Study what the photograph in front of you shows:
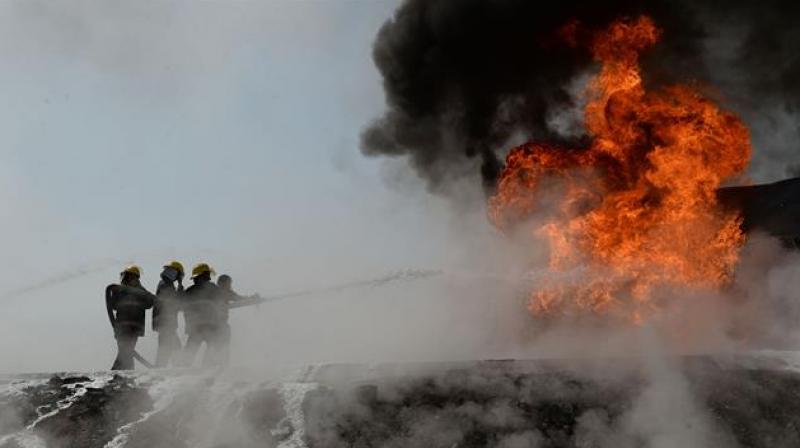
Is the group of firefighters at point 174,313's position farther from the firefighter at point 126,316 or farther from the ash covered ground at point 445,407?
the ash covered ground at point 445,407

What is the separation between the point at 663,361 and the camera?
23.3ft

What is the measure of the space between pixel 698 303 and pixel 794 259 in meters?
4.28

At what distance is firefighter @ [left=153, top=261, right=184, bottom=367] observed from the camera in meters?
11.0

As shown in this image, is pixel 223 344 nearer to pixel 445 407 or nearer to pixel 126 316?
pixel 126 316

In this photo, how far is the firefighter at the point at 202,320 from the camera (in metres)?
10.9

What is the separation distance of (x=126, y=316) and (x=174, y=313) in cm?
76

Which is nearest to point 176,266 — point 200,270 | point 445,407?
point 200,270

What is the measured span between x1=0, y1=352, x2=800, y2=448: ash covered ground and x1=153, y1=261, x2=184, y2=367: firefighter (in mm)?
3270

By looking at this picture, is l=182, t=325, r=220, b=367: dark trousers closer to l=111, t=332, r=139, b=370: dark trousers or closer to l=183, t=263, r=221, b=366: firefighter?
l=183, t=263, r=221, b=366: firefighter

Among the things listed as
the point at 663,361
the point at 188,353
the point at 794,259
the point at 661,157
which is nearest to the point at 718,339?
the point at 661,157

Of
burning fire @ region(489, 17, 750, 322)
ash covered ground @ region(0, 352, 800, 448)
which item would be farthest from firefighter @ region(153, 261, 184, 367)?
burning fire @ region(489, 17, 750, 322)

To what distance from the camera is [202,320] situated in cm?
1083

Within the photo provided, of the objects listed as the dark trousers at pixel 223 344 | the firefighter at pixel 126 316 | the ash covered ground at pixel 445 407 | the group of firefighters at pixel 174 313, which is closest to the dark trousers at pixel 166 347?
the group of firefighters at pixel 174 313

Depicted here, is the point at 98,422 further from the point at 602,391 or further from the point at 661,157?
the point at 661,157
